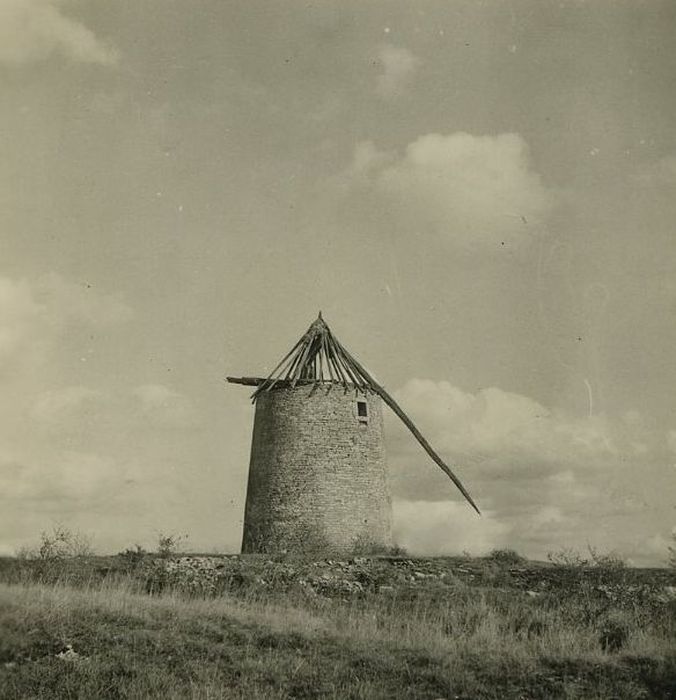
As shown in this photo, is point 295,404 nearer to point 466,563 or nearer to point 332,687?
point 466,563

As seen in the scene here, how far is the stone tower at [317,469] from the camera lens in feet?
70.5

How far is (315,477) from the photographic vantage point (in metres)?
21.7

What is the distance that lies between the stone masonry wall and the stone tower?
0.03 meters

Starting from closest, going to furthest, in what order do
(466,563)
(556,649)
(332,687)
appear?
(332,687)
(556,649)
(466,563)

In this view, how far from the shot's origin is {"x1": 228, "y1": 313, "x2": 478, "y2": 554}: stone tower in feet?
70.5

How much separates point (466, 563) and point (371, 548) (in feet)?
12.9

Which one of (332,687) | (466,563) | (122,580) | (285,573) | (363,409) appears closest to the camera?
(332,687)

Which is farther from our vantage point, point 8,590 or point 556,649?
point 8,590

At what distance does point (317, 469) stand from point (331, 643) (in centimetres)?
1139

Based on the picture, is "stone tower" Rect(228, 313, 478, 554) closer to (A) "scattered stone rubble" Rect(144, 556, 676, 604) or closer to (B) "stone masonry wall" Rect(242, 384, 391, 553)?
(B) "stone masonry wall" Rect(242, 384, 391, 553)

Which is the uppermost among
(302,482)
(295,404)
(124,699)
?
(295,404)

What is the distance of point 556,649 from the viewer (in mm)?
10375

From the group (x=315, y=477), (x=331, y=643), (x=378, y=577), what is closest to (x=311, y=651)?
(x=331, y=643)

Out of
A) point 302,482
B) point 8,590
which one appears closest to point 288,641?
point 8,590
